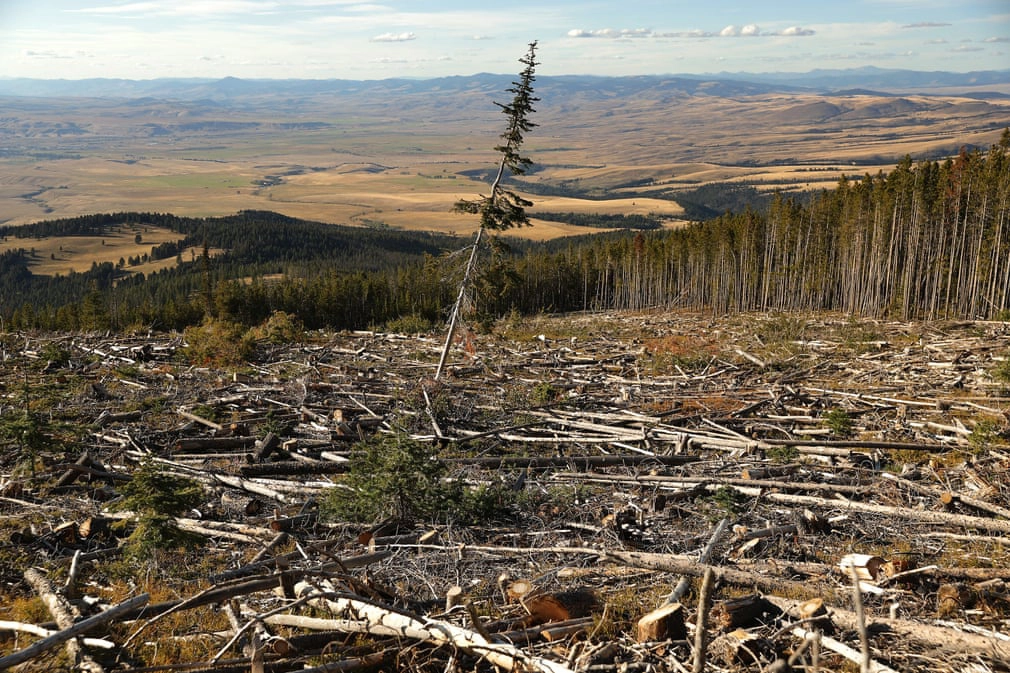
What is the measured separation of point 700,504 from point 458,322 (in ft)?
46.4

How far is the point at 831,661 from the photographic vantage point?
5449 millimetres

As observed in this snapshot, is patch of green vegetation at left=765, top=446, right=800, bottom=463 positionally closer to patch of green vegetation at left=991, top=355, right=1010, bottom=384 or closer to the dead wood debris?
the dead wood debris

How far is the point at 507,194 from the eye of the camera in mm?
22828

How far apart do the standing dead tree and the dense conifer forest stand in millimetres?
905

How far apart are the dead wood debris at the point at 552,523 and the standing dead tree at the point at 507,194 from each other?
12.2 feet

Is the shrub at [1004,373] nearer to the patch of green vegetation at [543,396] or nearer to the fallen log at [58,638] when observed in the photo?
the patch of green vegetation at [543,396]

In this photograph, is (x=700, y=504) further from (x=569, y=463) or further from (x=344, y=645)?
(x=344, y=645)

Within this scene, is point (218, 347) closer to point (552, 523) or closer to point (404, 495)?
point (404, 495)

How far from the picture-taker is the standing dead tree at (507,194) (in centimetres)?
2045

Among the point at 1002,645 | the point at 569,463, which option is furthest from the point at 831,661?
the point at 569,463

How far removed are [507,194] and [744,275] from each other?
49965 millimetres

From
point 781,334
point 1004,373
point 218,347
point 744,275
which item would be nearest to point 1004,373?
point 1004,373

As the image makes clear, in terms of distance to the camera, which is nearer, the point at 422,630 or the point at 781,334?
the point at 422,630

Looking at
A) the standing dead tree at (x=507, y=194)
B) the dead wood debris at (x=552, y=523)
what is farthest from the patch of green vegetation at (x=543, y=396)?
the standing dead tree at (x=507, y=194)
